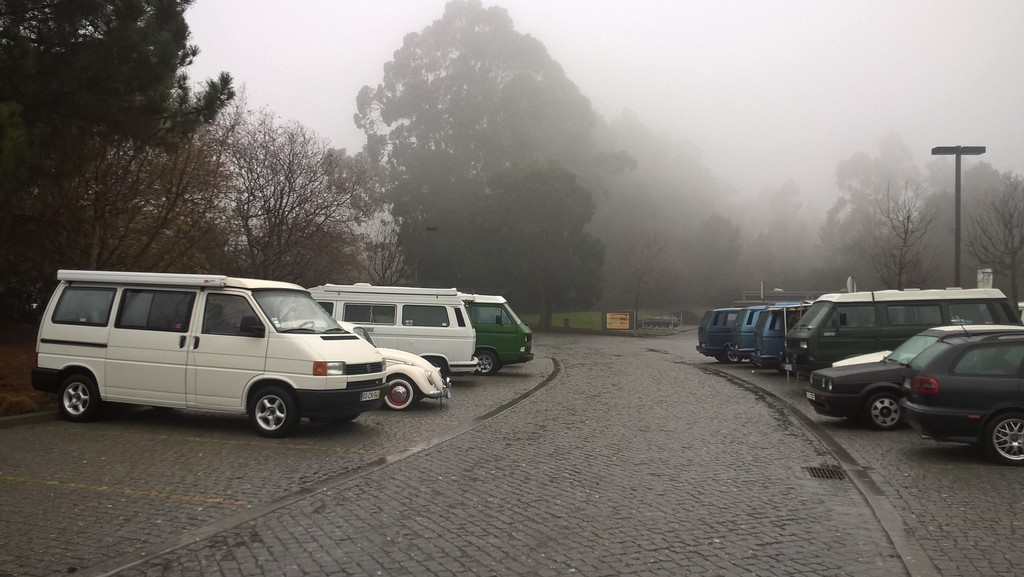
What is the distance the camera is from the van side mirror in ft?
33.6

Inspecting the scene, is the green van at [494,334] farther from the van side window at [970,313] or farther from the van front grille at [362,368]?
the van front grille at [362,368]

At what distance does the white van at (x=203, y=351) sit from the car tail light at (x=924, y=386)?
6959 millimetres

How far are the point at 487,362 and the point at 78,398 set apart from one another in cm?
1243

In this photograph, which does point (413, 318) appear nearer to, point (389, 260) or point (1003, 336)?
point (1003, 336)

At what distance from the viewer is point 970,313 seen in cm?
1631

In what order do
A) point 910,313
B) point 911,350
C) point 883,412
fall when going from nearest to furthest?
point 883,412
point 911,350
point 910,313

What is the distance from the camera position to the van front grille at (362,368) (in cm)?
1031

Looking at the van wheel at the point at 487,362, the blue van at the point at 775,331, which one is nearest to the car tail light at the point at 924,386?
the blue van at the point at 775,331

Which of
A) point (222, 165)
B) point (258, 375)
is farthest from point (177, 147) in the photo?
point (222, 165)

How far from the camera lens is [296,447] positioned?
961cm

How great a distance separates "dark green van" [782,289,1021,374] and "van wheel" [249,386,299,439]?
449 inches

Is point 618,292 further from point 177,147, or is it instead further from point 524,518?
point 524,518

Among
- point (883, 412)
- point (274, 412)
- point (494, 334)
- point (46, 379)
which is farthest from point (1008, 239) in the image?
point (46, 379)

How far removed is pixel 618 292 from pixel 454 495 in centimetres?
7178
